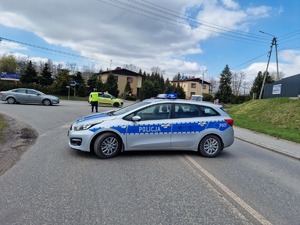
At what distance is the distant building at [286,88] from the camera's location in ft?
81.2

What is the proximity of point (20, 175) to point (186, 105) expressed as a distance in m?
4.40

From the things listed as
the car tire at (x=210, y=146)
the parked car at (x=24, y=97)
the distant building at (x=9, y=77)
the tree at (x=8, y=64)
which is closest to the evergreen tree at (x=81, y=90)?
the distant building at (x=9, y=77)

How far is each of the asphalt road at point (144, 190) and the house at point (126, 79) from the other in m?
70.5

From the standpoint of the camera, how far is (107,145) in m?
6.79

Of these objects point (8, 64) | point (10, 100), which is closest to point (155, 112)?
point (10, 100)

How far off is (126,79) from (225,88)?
27216 millimetres

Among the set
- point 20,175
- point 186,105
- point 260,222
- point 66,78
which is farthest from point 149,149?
point 66,78

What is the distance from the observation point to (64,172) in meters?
5.52

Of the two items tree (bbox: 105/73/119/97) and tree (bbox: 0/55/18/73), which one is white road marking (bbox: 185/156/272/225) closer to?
tree (bbox: 105/73/119/97)

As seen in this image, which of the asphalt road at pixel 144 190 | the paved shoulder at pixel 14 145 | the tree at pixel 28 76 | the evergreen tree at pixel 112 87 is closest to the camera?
the asphalt road at pixel 144 190

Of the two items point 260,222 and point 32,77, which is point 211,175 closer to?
point 260,222

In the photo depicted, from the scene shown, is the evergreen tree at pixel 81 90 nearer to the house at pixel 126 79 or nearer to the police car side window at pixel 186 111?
the house at pixel 126 79

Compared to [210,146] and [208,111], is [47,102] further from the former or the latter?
[210,146]

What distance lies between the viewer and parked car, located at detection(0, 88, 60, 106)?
83.5 ft
